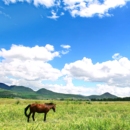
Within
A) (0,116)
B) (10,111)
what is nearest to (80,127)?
(0,116)

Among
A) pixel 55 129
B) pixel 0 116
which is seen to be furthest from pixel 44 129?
pixel 0 116

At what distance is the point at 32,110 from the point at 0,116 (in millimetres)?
7474

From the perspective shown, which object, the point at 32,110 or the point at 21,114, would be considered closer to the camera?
the point at 32,110

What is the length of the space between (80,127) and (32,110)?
12562 millimetres

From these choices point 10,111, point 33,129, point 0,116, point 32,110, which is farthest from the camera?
point 10,111

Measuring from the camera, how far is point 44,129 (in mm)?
18188

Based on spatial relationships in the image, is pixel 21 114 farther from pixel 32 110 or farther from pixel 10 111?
pixel 32 110

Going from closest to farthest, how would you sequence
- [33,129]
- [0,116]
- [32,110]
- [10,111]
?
[33,129] < [32,110] < [0,116] < [10,111]

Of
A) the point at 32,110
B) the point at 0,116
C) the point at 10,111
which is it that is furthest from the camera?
the point at 10,111

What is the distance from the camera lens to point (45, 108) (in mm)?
31094

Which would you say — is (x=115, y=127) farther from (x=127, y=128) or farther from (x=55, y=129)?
(x=55, y=129)

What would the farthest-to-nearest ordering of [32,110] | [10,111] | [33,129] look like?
1. [10,111]
2. [32,110]
3. [33,129]

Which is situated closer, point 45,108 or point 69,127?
point 69,127

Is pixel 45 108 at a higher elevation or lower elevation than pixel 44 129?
higher
